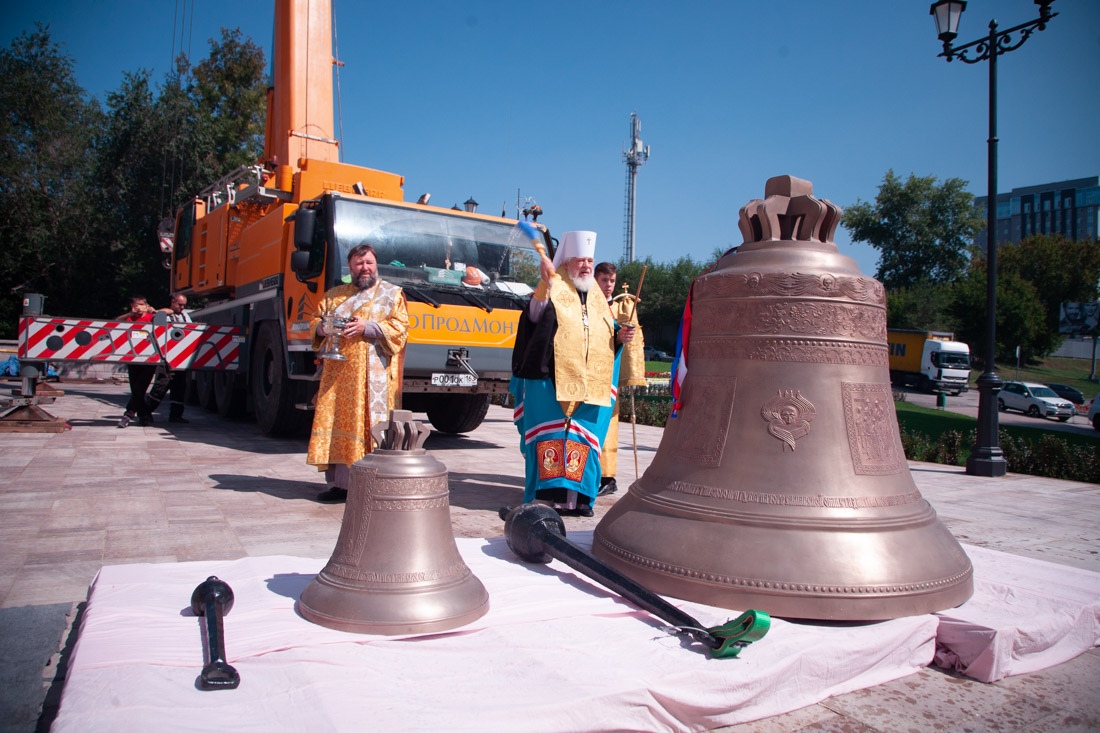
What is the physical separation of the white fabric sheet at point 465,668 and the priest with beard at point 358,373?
86.7 inches

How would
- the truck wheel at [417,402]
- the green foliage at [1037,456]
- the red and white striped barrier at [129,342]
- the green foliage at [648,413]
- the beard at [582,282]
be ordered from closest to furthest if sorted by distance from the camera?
1. the beard at [582,282]
2. the green foliage at [1037,456]
3. the red and white striped barrier at [129,342]
4. the truck wheel at [417,402]
5. the green foliage at [648,413]

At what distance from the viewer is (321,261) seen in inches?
308

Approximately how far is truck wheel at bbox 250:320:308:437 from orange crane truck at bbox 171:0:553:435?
0.02 meters

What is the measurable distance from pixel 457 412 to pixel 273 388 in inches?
100

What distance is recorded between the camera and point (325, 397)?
5.32 metres

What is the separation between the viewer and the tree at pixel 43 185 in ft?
81.0

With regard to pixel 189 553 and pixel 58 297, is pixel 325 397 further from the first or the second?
pixel 58 297

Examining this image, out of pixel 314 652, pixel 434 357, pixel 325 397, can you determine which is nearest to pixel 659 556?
pixel 314 652

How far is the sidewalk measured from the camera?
247 centimetres

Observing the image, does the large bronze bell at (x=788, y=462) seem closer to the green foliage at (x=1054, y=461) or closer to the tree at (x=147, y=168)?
the green foliage at (x=1054, y=461)

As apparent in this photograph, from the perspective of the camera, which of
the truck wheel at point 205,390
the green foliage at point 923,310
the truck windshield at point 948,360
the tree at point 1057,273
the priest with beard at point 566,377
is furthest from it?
the tree at point 1057,273

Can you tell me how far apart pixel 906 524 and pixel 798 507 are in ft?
1.48

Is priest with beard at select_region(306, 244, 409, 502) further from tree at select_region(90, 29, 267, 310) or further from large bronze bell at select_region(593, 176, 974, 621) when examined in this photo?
tree at select_region(90, 29, 267, 310)

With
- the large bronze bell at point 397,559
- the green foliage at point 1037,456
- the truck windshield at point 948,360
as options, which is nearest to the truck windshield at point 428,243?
the green foliage at point 1037,456
